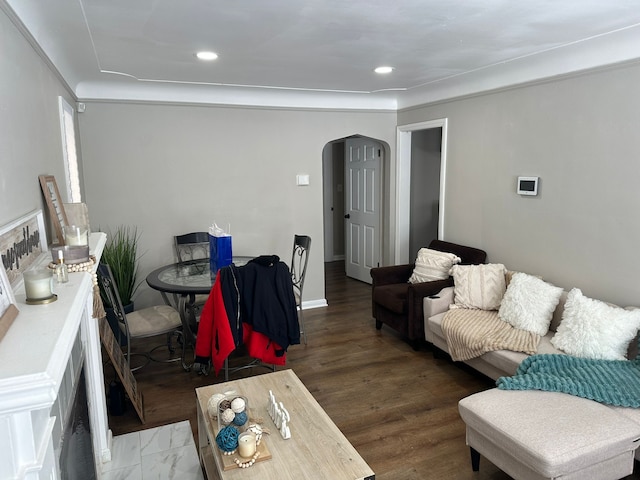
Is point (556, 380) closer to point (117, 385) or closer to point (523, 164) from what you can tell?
point (523, 164)

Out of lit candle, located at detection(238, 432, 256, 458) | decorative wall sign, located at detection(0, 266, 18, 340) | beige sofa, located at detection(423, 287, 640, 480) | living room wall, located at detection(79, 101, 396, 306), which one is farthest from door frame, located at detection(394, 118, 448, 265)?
decorative wall sign, located at detection(0, 266, 18, 340)

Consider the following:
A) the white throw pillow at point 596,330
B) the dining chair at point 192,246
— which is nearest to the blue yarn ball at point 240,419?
the white throw pillow at point 596,330

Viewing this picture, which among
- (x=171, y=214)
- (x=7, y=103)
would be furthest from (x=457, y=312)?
(x=7, y=103)

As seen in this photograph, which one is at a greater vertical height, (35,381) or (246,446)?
(35,381)

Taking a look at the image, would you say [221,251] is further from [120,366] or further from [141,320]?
[120,366]

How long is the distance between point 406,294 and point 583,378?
1895 mm

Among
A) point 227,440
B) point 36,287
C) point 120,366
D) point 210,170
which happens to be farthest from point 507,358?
point 210,170

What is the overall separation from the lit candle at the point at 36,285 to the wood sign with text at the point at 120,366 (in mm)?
1471

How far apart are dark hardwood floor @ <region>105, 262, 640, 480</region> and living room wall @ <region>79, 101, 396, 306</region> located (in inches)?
49.2

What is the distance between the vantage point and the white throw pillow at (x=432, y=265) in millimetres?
4305

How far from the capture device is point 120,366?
294 centimetres

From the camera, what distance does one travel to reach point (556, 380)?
2523 millimetres

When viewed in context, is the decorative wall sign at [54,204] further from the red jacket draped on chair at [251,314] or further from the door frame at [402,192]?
the door frame at [402,192]

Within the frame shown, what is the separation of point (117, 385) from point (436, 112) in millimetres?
3927
